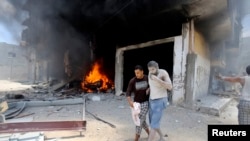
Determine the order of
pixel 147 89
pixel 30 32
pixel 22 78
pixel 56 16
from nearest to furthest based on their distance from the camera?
pixel 147 89 < pixel 56 16 < pixel 30 32 < pixel 22 78

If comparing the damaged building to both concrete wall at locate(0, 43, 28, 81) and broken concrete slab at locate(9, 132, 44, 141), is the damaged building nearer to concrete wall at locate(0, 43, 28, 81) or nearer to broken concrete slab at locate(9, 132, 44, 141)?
broken concrete slab at locate(9, 132, 44, 141)

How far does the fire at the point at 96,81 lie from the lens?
12.4 metres

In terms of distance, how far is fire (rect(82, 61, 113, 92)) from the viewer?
12.4 m

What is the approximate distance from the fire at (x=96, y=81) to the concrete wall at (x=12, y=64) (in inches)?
729

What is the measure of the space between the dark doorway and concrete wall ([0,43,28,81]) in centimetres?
2059

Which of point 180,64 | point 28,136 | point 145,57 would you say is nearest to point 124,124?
point 28,136

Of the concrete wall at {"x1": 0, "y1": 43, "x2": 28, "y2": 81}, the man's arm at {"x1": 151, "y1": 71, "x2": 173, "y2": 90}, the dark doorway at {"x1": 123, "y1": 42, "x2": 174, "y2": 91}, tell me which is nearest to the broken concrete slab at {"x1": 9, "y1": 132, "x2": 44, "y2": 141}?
the man's arm at {"x1": 151, "y1": 71, "x2": 173, "y2": 90}

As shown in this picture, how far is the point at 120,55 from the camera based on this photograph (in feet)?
37.3

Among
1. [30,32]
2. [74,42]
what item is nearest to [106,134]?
[74,42]

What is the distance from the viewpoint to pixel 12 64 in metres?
29.2

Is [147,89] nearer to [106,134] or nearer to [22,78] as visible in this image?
[106,134]

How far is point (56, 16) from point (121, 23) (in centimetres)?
→ 561

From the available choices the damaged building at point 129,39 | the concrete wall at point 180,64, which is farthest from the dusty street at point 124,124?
the damaged building at point 129,39

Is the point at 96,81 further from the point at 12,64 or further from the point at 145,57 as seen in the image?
the point at 12,64
